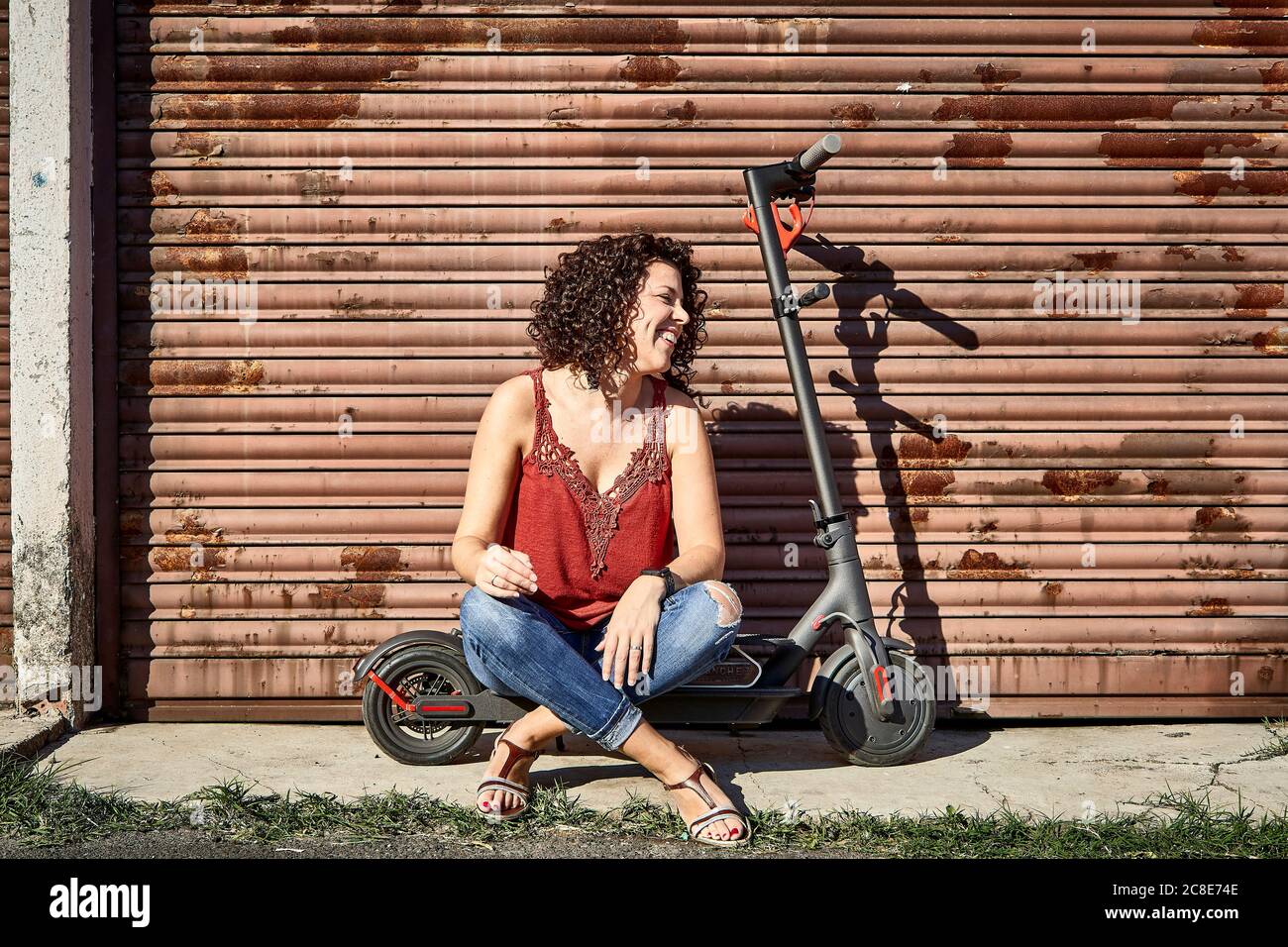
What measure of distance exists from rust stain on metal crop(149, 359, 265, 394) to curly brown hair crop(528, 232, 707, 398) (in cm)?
145

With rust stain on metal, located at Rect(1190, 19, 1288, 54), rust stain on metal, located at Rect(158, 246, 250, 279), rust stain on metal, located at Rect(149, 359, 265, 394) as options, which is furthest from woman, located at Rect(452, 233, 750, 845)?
rust stain on metal, located at Rect(1190, 19, 1288, 54)

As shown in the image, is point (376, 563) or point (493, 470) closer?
point (493, 470)

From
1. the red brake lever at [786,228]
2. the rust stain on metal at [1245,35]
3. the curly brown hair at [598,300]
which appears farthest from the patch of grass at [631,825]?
the rust stain on metal at [1245,35]

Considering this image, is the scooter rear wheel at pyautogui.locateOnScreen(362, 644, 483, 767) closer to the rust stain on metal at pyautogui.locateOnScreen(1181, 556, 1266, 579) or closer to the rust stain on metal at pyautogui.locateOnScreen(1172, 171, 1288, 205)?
the rust stain on metal at pyautogui.locateOnScreen(1181, 556, 1266, 579)

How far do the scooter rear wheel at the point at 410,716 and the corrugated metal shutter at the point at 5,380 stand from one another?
5.82 ft

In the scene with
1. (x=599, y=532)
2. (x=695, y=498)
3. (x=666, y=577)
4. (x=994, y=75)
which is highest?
(x=994, y=75)

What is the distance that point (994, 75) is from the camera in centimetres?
452

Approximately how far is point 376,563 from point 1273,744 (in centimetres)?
377

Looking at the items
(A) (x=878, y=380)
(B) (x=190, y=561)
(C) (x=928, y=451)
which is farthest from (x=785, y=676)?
(B) (x=190, y=561)

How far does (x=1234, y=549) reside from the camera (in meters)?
4.56

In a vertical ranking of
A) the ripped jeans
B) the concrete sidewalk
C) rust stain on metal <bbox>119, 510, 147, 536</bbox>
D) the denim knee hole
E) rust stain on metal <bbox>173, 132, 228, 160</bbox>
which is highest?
rust stain on metal <bbox>173, 132, 228, 160</bbox>

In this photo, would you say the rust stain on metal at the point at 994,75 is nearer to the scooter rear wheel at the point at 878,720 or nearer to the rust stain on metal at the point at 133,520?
the scooter rear wheel at the point at 878,720

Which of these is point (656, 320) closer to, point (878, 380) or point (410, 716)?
point (878, 380)

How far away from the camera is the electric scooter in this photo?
375 centimetres
